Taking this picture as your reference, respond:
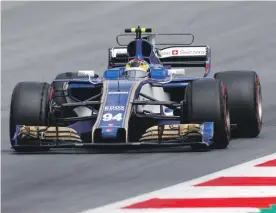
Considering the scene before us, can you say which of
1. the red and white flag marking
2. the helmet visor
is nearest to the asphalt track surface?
the red and white flag marking

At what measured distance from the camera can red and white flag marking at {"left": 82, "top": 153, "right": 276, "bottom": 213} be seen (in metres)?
10.9

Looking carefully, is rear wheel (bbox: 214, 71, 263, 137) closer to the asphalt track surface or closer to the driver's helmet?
the asphalt track surface

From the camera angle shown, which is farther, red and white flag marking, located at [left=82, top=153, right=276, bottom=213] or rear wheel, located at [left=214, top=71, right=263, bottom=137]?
rear wheel, located at [left=214, top=71, right=263, bottom=137]

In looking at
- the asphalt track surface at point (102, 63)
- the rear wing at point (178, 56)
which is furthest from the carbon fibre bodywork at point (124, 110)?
the rear wing at point (178, 56)

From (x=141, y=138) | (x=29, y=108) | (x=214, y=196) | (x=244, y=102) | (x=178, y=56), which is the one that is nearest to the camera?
(x=214, y=196)

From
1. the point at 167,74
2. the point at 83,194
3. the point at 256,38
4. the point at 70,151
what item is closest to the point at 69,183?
the point at 83,194

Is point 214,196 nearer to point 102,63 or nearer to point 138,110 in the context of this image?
point 138,110

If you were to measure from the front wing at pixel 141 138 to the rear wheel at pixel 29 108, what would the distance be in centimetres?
33

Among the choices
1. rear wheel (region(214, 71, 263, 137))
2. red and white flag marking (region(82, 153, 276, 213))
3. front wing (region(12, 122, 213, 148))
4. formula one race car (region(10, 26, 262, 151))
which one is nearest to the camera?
red and white flag marking (region(82, 153, 276, 213))

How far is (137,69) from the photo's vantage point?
54.3ft

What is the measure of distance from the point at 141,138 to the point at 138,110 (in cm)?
86

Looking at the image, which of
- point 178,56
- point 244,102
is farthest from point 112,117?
point 178,56

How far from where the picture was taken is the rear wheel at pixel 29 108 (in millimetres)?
15609

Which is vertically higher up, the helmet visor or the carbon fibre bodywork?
the helmet visor
